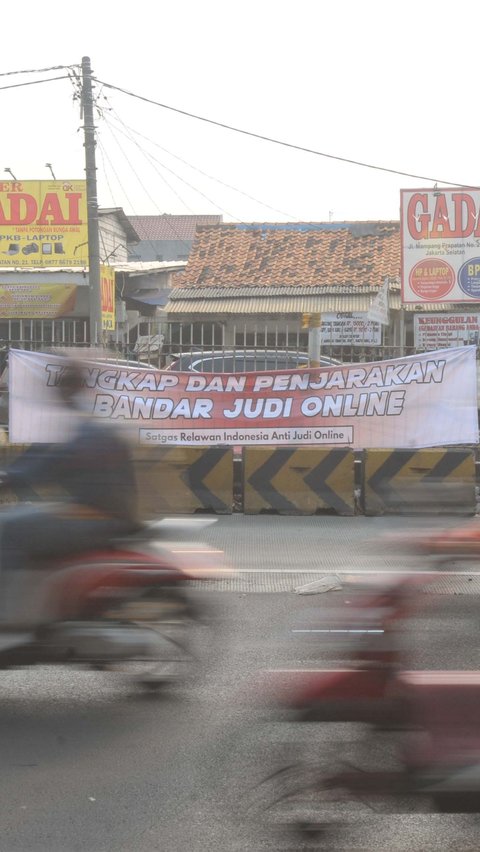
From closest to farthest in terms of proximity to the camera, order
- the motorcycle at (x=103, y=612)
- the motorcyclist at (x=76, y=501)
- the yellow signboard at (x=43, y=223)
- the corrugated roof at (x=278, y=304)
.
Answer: the motorcycle at (x=103, y=612) → the motorcyclist at (x=76, y=501) → the corrugated roof at (x=278, y=304) → the yellow signboard at (x=43, y=223)

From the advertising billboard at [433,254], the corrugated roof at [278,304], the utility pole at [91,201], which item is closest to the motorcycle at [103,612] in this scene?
the utility pole at [91,201]

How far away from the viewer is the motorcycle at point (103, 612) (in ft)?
15.0

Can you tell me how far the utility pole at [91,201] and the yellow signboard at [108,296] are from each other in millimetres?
6463

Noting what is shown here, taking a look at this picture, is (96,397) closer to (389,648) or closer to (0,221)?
(389,648)

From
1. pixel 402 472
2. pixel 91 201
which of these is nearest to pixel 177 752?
pixel 402 472

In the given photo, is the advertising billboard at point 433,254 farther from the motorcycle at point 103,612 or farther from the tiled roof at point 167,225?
the tiled roof at point 167,225

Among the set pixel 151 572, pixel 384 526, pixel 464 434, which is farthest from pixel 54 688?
pixel 464 434

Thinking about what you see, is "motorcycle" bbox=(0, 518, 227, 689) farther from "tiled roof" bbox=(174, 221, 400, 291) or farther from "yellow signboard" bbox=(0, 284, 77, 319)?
"tiled roof" bbox=(174, 221, 400, 291)

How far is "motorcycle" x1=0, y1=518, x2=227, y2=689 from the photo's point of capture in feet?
15.0

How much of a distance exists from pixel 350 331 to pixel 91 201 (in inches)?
216

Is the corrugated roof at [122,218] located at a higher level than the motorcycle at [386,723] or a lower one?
higher

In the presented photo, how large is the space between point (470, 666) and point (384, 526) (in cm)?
510

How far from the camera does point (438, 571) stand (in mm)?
3561

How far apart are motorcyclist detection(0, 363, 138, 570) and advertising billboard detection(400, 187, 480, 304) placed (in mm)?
15439
